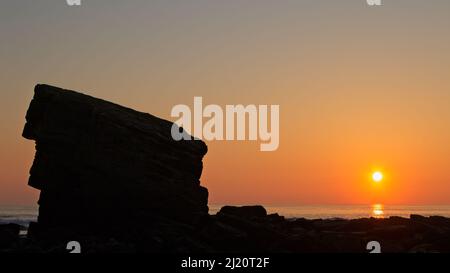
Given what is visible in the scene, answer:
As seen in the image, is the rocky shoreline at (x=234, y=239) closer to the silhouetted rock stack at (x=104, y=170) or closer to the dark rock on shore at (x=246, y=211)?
the silhouetted rock stack at (x=104, y=170)

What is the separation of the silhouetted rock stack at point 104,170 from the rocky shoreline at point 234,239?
1.15m

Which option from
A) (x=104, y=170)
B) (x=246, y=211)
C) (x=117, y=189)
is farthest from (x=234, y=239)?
(x=246, y=211)

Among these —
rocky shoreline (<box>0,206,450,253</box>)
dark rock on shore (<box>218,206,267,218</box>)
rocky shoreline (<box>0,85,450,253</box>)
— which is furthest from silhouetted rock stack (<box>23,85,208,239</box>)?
dark rock on shore (<box>218,206,267,218</box>)

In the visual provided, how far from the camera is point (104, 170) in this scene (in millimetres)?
44125

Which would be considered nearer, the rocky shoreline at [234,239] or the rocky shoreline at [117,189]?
the rocky shoreline at [234,239]

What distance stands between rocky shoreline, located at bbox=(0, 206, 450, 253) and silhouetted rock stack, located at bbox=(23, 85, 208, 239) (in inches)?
45.1

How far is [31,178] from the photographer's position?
4669 cm

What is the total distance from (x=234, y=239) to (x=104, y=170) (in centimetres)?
944

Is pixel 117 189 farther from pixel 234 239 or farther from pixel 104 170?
pixel 234 239

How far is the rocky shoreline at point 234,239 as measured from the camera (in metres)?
40.3

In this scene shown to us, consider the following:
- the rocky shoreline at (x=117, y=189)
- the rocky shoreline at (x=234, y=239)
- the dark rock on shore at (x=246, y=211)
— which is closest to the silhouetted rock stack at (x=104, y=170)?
the rocky shoreline at (x=117, y=189)

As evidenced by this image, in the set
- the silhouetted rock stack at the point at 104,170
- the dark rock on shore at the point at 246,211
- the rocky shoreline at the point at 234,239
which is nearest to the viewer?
the rocky shoreline at the point at 234,239
